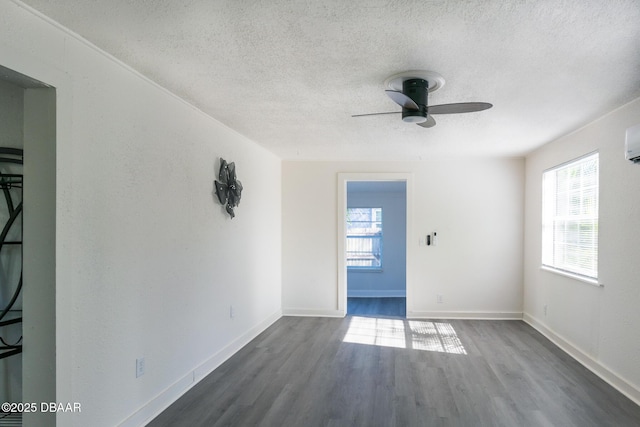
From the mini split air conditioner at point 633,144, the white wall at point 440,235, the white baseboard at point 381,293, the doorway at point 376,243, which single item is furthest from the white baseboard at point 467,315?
the mini split air conditioner at point 633,144

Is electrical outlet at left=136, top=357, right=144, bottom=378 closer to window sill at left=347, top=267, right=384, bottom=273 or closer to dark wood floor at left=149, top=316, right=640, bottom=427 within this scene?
dark wood floor at left=149, top=316, right=640, bottom=427

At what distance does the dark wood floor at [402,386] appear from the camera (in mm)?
2732

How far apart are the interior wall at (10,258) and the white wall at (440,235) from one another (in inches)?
152

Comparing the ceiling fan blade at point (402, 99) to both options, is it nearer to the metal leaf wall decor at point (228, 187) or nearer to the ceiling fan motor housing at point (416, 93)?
the ceiling fan motor housing at point (416, 93)

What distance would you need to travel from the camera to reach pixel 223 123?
372 centimetres

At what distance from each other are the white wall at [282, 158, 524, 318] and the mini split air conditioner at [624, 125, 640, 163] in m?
2.83

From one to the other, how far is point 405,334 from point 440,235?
1619 millimetres

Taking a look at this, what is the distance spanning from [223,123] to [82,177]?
182cm

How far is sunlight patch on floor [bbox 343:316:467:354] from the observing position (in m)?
4.39

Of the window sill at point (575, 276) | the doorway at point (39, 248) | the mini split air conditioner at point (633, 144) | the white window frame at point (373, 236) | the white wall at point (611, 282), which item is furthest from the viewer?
the white window frame at point (373, 236)

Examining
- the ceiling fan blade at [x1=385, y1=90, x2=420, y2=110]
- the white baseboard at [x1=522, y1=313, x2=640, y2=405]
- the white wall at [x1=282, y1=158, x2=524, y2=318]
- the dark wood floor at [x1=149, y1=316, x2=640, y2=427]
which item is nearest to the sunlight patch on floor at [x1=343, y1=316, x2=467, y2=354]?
the dark wood floor at [x1=149, y1=316, x2=640, y2=427]

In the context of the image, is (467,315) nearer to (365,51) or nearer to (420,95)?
(420,95)

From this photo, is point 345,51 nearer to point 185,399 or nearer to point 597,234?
point 185,399

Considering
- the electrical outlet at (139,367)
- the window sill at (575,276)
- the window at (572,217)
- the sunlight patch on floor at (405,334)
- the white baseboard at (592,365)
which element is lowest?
the sunlight patch on floor at (405,334)
